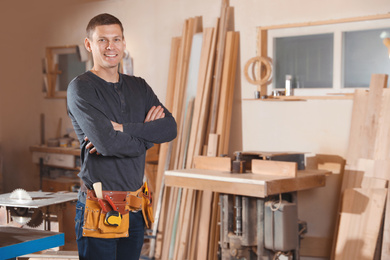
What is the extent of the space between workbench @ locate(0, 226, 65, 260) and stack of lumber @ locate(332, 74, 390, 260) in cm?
272

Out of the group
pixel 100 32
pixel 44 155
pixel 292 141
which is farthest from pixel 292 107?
pixel 44 155

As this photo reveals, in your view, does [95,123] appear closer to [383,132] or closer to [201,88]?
[383,132]

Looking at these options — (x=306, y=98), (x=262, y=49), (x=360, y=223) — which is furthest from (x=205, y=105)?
(x=360, y=223)

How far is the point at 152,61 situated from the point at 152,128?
11.3ft

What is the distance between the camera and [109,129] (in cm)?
273

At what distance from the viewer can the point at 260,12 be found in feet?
17.6

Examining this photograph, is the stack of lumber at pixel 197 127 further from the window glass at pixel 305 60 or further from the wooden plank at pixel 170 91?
the window glass at pixel 305 60

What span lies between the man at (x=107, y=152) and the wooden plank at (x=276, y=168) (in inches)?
63.5

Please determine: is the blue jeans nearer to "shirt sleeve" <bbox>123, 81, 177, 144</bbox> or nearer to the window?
"shirt sleeve" <bbox>123, 81, 177, 144</bbox>

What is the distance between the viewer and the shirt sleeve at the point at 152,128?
2.86 metres

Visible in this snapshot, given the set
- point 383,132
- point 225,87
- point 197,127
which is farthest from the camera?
point 197,127

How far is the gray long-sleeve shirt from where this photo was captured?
8.86ft

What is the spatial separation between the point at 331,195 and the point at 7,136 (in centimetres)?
503

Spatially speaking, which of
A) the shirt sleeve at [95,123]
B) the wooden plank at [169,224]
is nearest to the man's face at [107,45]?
the shirt sleeve at [95,123]
